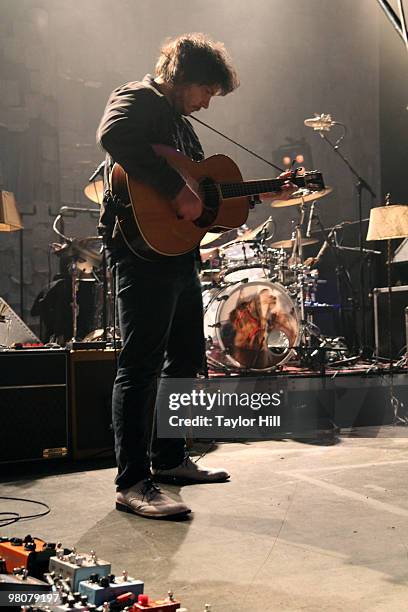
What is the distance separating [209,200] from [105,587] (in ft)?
5.91

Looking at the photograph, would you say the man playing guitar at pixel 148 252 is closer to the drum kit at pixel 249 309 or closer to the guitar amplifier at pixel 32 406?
the guitar amplifier at pixel 32 406

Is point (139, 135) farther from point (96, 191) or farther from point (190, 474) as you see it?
point (96, 191)

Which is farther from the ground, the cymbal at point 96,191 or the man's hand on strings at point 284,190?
the cymbal at point 96,191

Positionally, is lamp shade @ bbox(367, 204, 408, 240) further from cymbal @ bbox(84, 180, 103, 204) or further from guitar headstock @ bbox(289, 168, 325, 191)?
guitar headstock @ bbox(289, 168, 325, 191)

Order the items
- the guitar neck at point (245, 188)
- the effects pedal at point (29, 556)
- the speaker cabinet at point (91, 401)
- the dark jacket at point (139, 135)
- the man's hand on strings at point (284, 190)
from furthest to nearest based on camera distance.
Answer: the speaker cabinet at point (91, 401) → the man's hand on strings at point (284, 190) → the guitar neck at point (245, 188) → the dark jacket at point (139, 135) → the effects pedal at point (29, 556)

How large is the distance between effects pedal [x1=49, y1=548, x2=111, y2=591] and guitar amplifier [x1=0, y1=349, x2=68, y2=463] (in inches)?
75.7

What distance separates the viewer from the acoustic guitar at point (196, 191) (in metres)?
2.69

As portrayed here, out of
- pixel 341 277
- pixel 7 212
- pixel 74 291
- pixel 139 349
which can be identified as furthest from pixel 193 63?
pixel 341 277

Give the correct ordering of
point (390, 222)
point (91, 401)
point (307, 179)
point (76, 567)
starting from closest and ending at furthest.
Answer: point (76, 567), point (307, 179), point (91, 401), point (390, 222)

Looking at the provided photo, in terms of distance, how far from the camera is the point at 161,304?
274cm

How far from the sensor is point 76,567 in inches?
63.2

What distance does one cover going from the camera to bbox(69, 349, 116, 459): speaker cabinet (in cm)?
374

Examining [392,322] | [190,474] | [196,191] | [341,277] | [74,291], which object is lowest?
[190,474]

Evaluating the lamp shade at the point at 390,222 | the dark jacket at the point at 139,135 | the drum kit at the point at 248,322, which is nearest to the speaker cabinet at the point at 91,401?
the dark jacket at the point at 139,135
